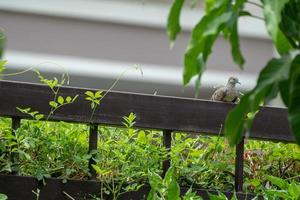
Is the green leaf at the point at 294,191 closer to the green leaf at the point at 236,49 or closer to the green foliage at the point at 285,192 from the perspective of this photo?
the green foliage at the point at 285,192

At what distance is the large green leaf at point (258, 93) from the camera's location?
0.89 m

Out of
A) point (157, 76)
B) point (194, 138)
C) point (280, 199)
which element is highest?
point (157, 76)

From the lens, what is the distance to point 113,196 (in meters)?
1.87

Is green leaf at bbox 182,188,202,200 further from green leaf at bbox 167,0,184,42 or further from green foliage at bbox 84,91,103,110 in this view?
green leaf at bbox 167,0,184,42

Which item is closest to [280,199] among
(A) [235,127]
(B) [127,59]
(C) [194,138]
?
(C) [194,138]

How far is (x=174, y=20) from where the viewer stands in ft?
3.26

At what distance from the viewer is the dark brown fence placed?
74.9 inches

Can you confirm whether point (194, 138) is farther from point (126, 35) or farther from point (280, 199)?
point (126, 35)

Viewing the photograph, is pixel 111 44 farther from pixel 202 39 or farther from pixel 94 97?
pixel 202 39

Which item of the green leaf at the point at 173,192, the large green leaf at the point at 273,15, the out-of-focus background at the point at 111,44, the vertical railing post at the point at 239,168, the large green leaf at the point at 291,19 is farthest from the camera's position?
the out-of-focus background at the point at 111,44

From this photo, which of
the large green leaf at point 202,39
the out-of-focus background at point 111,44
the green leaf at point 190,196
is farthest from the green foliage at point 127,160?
the out-of-focus background at point 111,44

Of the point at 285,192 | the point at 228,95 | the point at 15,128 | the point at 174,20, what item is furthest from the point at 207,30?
the point at 228,95

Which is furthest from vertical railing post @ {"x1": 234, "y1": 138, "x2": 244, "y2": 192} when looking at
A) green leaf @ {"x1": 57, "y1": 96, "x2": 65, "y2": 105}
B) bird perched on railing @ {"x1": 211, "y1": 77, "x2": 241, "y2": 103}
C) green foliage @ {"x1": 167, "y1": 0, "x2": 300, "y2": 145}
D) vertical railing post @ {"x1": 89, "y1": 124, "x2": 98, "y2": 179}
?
green foliage @ {"x1": 167, "y1": 0, "x2": 300, "y2": 145}

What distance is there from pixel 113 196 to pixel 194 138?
0.41 metres
